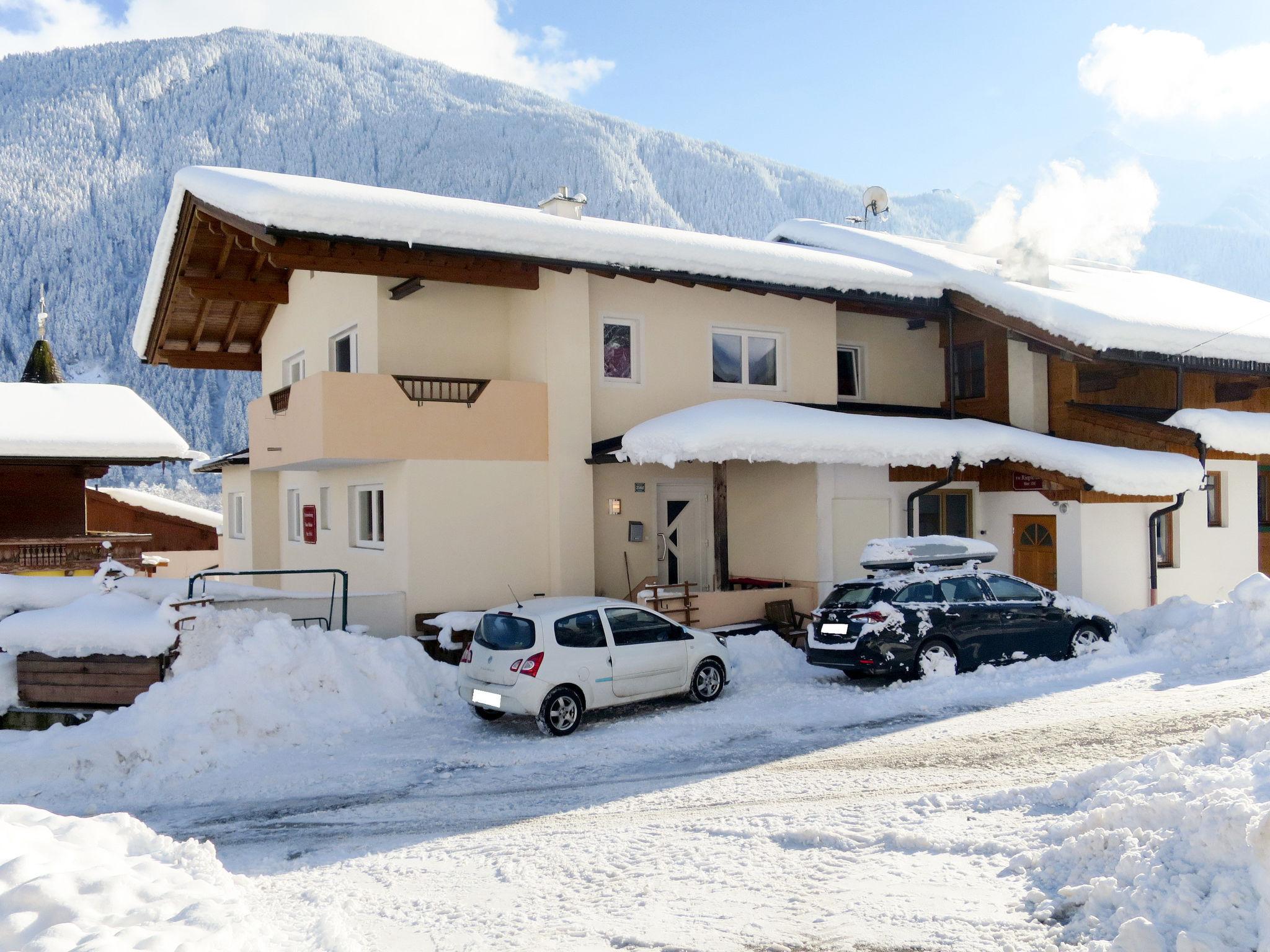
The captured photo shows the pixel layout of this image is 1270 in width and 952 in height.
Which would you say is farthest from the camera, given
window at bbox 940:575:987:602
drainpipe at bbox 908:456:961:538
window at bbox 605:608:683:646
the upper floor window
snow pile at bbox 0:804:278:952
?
the upper floor window

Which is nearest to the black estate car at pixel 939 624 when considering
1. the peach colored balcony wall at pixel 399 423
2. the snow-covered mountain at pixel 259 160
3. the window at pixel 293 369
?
the peach colored balcony wall at pixel 399 423

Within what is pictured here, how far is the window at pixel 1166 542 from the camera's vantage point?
62.8 ft

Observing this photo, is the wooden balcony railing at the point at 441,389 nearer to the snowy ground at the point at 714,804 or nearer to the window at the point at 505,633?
the snowy ground at the point at 714,804

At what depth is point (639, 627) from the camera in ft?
38.9

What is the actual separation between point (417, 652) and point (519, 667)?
9.51 feet

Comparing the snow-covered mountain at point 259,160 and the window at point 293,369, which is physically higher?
the snow-covered mountain at point 259,160

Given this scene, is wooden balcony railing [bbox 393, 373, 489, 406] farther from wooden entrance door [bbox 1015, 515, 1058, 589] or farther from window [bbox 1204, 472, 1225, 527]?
window [bbox 1204, 472, 1225, 527]

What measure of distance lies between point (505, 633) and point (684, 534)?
7.44 metres

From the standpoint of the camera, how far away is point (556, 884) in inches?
252

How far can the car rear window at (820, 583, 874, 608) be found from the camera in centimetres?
1304

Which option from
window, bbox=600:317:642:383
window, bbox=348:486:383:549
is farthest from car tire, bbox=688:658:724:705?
window, bbox=348:486:383:549

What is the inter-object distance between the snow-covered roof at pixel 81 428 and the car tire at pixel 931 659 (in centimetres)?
1359

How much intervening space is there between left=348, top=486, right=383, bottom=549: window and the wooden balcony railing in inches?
103

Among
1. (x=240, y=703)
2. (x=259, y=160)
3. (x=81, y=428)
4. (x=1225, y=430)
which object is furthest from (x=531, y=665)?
(x=259, y=160)
